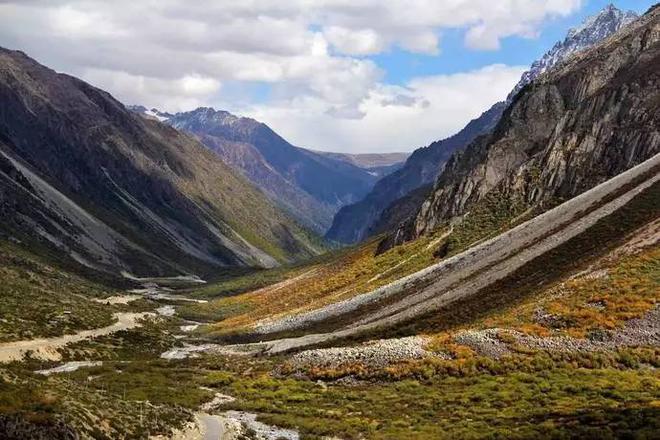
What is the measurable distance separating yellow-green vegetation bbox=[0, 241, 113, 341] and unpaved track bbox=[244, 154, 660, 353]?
88.0 feet

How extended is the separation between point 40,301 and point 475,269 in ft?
223

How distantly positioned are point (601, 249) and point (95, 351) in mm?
56836

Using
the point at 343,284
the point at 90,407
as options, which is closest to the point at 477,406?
the point at 90,407

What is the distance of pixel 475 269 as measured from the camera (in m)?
83.1

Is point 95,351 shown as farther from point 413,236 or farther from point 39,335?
point 413,236

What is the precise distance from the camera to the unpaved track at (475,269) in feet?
246

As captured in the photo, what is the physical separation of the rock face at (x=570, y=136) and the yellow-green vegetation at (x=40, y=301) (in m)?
69.2

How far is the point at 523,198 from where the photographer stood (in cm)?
11600

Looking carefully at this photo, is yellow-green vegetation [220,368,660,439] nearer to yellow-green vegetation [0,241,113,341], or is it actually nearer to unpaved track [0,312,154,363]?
unpaved track [0,312,154,363]

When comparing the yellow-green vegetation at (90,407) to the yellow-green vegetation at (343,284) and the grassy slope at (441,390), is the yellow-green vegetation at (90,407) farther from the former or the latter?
the yellow-green vegetation at (343,284)

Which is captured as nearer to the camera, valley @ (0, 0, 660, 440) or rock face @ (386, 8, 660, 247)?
valley @ (0, 0, 660, 440)

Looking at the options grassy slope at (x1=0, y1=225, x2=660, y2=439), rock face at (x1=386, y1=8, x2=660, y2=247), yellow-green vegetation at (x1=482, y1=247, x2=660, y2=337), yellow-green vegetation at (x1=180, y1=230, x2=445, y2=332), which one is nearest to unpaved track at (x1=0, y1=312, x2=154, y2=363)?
grassy slope at (x1=0, y1=225, x2=660, y2=439)

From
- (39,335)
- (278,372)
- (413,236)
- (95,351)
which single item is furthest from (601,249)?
(413,236)

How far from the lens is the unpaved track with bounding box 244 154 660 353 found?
246ft
